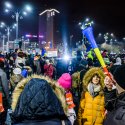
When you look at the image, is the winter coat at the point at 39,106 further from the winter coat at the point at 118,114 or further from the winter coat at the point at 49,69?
the winter coat at the point at 49,69

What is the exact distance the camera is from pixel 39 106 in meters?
3.51

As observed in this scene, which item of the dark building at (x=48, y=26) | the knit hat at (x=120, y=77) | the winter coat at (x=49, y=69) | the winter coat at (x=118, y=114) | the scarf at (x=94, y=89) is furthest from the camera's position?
the dark building at (x=48, y=26)

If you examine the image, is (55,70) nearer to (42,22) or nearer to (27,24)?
(27,24)

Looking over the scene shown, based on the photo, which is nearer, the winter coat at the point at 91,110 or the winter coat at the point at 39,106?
the winter coat at the point at 39,106

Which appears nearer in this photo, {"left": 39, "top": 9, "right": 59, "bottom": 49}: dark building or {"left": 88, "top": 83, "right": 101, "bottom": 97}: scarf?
{"left": 88, "top": 83, "right": 101, "bottom": 97}: scarf

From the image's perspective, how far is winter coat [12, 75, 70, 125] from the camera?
3520 mm

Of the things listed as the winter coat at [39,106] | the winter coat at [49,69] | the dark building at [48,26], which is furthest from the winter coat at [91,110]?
the dark building at [48,26]

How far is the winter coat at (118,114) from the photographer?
3.36m

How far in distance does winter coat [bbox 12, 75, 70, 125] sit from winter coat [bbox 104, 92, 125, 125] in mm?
451

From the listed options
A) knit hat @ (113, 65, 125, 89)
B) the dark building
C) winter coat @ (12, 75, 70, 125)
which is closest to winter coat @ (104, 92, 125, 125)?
knit hat @ (113, 65, 125, 89)

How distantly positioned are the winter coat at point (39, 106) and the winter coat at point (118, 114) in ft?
1.48

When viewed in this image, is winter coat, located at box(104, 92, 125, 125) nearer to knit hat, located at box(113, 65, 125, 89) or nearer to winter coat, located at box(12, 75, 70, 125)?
knit hat, located at box(113, 65, 125, 89)

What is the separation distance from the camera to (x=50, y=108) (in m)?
3.52

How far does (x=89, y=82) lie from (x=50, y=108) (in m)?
4.18
